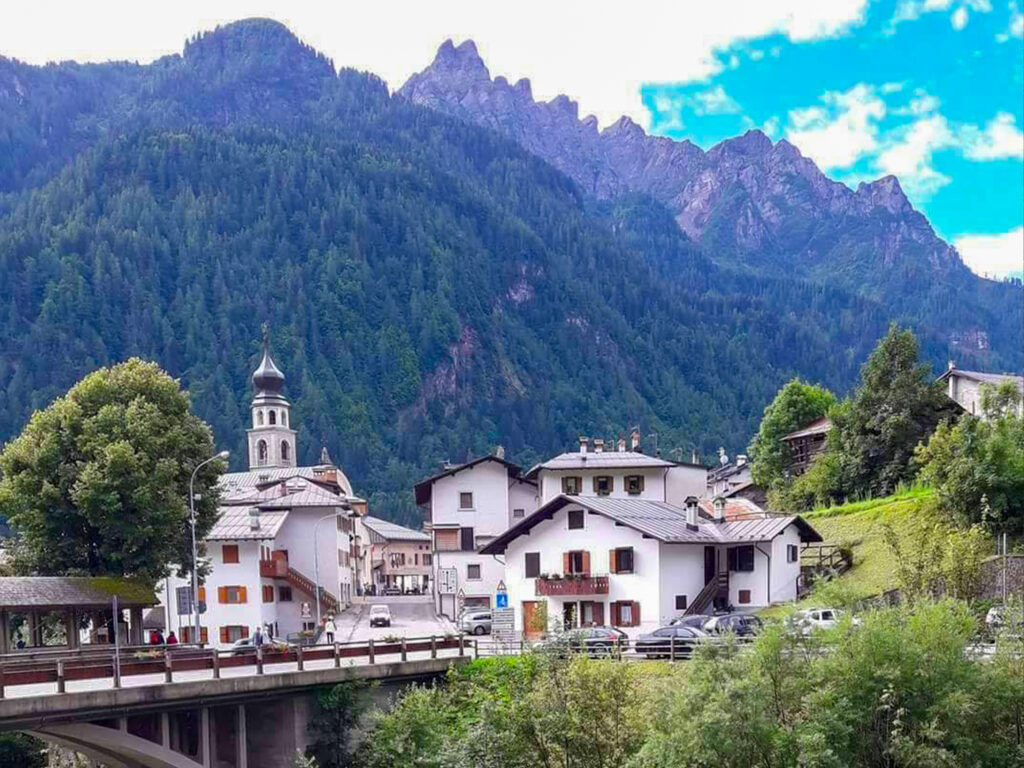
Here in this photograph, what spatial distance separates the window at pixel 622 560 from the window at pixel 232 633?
3190 centimetres

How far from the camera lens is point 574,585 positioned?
221 ft

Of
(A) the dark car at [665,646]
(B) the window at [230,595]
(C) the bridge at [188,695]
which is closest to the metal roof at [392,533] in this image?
(B) the window at [230,595]

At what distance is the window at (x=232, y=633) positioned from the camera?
88312 mm

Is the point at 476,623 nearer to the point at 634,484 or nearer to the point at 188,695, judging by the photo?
the point at 634,484

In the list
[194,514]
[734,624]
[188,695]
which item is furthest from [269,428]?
[188,695]

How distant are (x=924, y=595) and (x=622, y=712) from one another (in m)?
15.5

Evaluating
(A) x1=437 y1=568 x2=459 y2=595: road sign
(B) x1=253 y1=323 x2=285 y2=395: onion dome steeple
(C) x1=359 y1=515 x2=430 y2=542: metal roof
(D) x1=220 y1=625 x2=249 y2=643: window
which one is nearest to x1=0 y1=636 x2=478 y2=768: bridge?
(D) x1=220 y1=625 x2=249 y2=643: window

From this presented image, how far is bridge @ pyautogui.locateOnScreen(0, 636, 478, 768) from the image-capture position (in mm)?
41531

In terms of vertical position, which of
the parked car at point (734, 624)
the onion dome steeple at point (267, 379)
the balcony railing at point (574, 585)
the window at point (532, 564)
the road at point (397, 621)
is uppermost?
the onion dome steeple at point (267, 379)

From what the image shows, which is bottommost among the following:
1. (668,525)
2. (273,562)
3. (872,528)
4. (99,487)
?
(273,562)

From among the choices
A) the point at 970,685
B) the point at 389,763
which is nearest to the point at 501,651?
the point at 389,763

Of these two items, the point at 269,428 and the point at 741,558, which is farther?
the point at 269,428

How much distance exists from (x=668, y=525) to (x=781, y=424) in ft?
134

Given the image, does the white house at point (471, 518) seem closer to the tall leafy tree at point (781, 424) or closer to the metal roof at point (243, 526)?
Result: the metal roof at point (243, 526)
